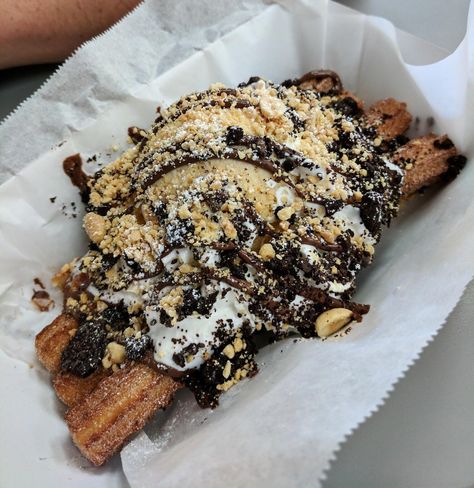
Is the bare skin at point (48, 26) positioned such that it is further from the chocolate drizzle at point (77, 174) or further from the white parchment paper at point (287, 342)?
the chocolate drizzle at point (77, 174)

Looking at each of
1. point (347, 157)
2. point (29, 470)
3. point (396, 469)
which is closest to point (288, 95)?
point (347, 157)

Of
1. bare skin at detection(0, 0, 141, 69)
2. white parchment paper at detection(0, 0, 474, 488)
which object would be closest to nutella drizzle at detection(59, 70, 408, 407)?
white parchment paper at detection(0, 0, 474, 488)

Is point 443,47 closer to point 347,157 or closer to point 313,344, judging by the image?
point 347,157

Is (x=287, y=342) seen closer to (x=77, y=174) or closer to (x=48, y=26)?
(x=77, y=174)

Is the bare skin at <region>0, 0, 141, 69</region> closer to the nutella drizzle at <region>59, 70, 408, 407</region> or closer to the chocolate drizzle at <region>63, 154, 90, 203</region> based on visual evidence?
the chocolate drizzle at <region>63, 154, 90, 203</region>

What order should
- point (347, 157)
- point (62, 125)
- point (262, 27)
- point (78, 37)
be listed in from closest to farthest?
point (347, 157), point (62, 125), point (262, 27), point (78, 37)

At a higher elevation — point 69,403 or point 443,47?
point 443,47

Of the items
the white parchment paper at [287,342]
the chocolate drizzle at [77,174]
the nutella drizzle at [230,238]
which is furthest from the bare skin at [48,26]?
the nutella drizzle at [230,238]
